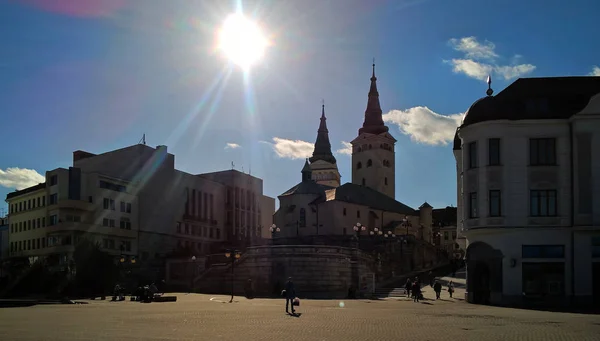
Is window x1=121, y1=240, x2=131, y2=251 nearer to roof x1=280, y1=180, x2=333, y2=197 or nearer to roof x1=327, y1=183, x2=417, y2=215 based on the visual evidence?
roof x1=280, y1=180, x2=333, y2=197

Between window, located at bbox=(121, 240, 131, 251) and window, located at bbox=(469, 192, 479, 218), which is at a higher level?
window, located at bbox=(469, 192, 479, 218)

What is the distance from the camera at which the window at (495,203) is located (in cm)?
4447

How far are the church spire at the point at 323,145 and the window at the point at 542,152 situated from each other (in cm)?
13030

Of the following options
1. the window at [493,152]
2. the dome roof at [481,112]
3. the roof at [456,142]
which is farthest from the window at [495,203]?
the roof at [456,142]

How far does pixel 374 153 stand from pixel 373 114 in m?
8.97

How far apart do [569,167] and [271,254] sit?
119ft

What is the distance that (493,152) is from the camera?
45000 millimetres

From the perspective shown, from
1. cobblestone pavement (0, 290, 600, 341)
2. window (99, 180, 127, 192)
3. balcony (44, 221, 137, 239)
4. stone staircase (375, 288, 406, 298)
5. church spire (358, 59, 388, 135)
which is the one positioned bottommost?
stone staircase (375, 288, 406, 298)

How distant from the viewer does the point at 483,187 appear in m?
44.8

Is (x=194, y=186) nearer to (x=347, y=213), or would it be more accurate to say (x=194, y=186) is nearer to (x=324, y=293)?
(x=347, y=213)

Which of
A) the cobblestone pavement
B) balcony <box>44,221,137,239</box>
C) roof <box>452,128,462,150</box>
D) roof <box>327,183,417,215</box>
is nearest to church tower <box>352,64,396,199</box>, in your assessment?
roof <box>327,183,417,215</box>

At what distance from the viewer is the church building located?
112m

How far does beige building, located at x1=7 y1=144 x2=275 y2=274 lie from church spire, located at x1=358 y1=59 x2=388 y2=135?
1396 inches

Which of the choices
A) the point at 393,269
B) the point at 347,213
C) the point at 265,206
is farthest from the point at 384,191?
the point at 393,269
